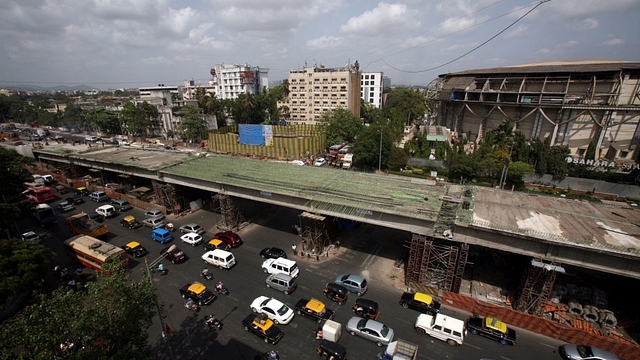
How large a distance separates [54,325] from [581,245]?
97.2ft

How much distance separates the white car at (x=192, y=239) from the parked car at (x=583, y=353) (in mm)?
33408

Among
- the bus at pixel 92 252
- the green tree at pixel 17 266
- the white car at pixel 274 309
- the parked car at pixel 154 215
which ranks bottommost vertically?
the white car at pixel 274 309

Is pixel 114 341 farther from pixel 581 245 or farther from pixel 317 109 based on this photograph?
pixel 317 109

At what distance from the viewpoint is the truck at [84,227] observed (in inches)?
1278

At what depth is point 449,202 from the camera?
88.6 feet

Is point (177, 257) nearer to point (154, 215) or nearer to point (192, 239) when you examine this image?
point (192, 239)

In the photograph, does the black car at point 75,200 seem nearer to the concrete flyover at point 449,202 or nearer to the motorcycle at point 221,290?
the concrete flyover at point 449,202

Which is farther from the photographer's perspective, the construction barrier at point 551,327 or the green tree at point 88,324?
the construction barrier at point 551,327

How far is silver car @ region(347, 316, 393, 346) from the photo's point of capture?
63.6 feet

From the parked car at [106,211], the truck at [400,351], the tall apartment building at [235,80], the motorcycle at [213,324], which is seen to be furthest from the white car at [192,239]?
the tall apartment building at [235,80]

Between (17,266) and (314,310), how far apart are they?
803 inches

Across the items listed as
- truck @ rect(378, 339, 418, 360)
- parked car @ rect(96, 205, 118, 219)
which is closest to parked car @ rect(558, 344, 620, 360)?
truck @ rect(378, 339, 418, 360)

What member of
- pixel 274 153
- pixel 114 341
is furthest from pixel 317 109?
pixel 114 341

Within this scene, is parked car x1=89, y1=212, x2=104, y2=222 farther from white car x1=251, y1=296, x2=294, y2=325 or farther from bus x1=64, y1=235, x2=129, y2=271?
white car x1=251, y1=296, x2=294, y2=325
